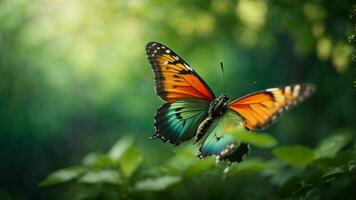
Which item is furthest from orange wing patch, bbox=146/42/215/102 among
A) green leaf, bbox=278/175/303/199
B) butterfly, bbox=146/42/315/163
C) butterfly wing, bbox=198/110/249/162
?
green leaf, bbox=278/175/303/199

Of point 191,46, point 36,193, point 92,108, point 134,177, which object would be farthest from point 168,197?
Answer: point 92,108

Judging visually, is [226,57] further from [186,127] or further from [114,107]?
[186,127]

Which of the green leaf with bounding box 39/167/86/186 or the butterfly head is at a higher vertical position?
the butterfly head

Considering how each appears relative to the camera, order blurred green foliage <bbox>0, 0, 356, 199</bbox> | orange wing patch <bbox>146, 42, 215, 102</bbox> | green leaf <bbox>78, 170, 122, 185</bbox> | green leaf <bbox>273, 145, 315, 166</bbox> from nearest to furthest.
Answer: orange wing patch <bbox>146, 42, 215, 102</bbox>
green leaf <bbox>273, 145, 315, 166</bbox>
green leaf <bbox>78, 170, 122, 185</bbox>
blurred green foliage <bbox>0, 0, 356, 199</bbox>

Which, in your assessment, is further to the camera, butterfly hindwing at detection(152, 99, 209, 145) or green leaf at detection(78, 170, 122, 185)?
green leaf at detection(78, 170, 122, 185)

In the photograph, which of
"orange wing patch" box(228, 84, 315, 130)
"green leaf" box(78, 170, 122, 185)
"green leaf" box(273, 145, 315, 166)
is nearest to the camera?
"orange wing patch" box(228, 84, 315, 130)

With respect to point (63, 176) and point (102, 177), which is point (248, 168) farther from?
point (63, 176)

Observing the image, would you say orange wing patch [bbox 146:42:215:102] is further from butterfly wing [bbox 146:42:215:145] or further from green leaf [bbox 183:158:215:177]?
green leaf [bbox 183:158:215:177]

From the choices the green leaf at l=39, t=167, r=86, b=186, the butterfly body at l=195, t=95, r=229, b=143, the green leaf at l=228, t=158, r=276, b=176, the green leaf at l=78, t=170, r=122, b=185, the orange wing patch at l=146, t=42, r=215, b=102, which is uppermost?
the orange wing patch at l=146, t=42, r=215, b=102
